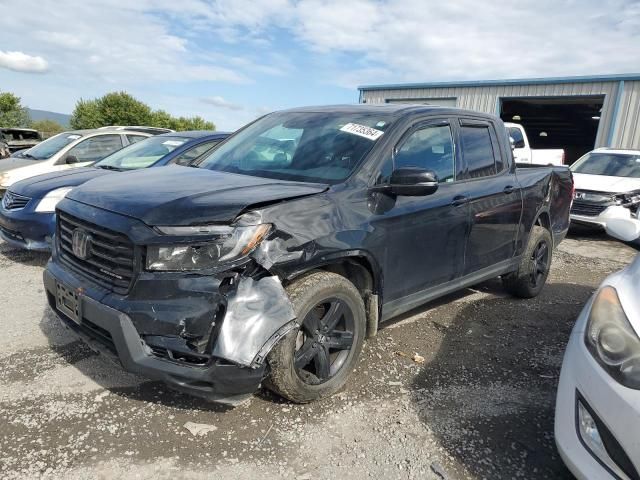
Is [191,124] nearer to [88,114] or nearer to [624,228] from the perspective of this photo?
[88,114]

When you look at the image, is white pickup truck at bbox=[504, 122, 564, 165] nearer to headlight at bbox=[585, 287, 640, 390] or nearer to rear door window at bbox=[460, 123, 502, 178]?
rear door window at bbox=[460, 123, 502, 178]

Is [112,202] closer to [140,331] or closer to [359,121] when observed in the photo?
[140,331]

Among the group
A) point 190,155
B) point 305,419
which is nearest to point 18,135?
point 190,155

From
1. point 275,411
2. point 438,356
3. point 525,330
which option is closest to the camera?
point 275,411

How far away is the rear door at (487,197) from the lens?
3.83 m

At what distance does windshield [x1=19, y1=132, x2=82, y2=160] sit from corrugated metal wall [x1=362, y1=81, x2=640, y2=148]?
15112 millimetres

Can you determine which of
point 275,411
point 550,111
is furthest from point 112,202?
point 550,111

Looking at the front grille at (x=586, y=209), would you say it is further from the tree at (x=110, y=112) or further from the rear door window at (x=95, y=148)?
the tree at (x=110, y=112)

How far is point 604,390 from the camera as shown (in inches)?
70.6

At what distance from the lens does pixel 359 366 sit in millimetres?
3359

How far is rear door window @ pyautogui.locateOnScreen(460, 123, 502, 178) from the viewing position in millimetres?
3911

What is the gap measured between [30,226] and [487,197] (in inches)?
184

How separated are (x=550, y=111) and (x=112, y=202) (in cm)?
2470

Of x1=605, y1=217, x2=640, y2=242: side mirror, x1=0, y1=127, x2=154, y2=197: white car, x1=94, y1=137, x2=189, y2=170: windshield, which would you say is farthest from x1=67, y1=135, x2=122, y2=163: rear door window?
x1=605, y1=217, x2=640, y2=242: side mirror
